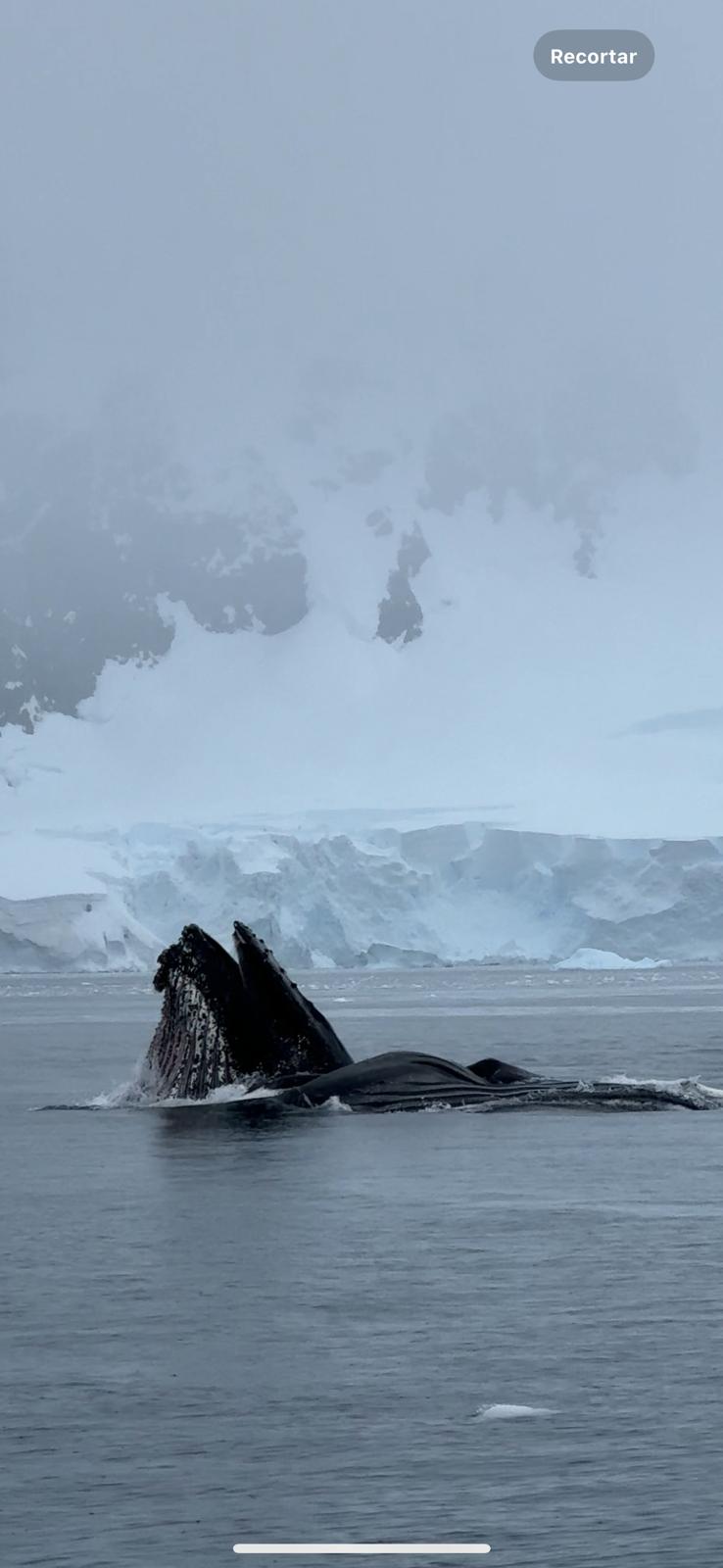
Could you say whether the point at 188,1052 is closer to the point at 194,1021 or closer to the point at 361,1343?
the point at 194,1021

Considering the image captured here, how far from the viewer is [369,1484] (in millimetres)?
7414

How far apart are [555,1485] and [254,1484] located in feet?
3.35

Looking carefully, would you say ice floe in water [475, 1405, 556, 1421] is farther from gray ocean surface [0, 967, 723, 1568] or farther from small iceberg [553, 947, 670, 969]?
small iceberg [553, 947, 670, 969]

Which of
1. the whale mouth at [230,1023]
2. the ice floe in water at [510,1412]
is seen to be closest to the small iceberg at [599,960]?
the whale mouth at [230,1023]

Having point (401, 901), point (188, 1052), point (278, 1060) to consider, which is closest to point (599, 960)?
point (401, 901)

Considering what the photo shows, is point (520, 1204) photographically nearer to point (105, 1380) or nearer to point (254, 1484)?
point (105, 1380)

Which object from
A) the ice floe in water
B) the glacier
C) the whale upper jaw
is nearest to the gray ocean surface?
the ice floe in water

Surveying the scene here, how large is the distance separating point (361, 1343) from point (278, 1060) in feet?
47.4

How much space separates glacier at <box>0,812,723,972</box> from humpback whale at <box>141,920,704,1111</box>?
3357 inches

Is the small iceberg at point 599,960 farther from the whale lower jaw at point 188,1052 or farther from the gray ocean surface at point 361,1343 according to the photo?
the gray ocean surface at point 361,1343

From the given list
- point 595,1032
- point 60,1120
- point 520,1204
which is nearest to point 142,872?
point 595,1032

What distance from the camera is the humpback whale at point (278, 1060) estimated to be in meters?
23.5

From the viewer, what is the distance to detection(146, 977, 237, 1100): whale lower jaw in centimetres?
2384

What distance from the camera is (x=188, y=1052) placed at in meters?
25.0
